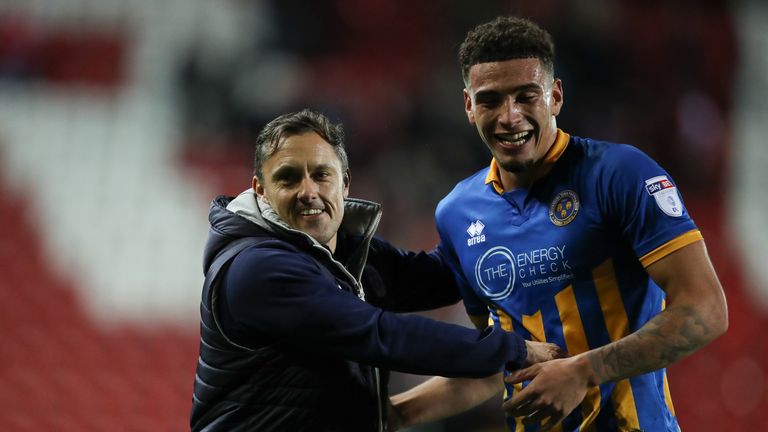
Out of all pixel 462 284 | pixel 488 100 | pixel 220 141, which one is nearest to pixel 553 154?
pixel 488 100

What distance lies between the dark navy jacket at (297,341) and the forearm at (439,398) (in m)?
0.32

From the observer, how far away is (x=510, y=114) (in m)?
2.44

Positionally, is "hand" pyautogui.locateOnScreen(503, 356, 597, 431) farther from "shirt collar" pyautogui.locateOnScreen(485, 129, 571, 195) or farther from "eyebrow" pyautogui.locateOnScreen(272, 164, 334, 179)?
"eyebrow" pyautogui.locateOnScreen(272, 164, 334, 179)

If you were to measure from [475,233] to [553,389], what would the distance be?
0.60 m

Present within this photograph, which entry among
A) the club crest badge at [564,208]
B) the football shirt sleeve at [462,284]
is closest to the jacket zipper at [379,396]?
the football shirt sleeve at [462,284]

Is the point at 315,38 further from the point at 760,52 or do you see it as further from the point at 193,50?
the point at 760,52

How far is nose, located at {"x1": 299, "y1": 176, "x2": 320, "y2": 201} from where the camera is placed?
2539mm

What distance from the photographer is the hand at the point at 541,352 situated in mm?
2357

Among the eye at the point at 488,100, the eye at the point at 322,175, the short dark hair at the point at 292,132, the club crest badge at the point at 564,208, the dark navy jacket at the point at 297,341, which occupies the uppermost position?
the short dark hair at the point at 292,132

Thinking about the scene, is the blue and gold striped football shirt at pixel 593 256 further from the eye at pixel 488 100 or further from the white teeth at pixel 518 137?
the eye at pixel 488 100

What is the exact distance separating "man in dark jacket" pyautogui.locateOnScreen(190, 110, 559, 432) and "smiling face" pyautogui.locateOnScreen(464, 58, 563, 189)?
47 cm

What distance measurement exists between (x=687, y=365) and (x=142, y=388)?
13.1ft

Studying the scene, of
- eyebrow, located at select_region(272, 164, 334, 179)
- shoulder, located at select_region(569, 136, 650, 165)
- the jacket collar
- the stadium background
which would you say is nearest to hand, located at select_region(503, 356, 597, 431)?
shoulder, located at select_region(569, 136, 650, 165)

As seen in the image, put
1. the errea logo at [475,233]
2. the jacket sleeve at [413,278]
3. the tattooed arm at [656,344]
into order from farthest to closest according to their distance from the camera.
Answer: the jacket sleeve at [413,278]
the errea logo at [475,233]
the tattooed arm at [656,344]
